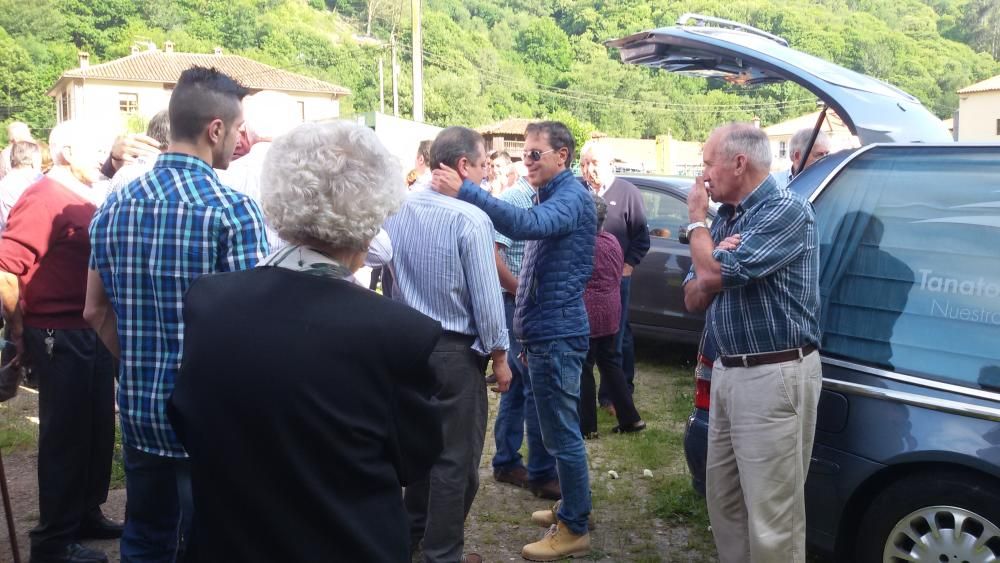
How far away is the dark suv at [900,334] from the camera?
2.89 m

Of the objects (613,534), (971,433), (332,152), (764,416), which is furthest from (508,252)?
(332,152)

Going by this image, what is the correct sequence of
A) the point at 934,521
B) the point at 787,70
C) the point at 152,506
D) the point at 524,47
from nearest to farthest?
1. the point at 152,506
2. the point at 934,521
3. the point at 787,70
4. the point at 524,47

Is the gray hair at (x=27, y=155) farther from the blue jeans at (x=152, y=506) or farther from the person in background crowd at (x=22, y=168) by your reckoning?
the blue jeans at (x=152, y=506)

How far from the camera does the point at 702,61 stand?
3.87 metres

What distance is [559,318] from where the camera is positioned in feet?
12.9

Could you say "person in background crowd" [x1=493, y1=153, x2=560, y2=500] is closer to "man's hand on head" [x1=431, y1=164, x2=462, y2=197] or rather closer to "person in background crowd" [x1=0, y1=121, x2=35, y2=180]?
"man's hand on head" [x1=431, y1=164, x2=462, y2=197]

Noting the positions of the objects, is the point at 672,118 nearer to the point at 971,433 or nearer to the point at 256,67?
the point at 256,67

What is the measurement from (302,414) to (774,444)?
1.96 m

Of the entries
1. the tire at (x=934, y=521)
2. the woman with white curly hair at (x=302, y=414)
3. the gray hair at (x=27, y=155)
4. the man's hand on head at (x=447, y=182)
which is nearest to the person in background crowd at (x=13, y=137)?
the gray hair at (x=27, y=155)

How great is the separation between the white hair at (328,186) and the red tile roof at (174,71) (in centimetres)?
6785

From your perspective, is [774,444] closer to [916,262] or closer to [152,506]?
[916,262]

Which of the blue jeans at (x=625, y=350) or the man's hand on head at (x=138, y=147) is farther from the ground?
the man's hand on head at (x=138, y=147)

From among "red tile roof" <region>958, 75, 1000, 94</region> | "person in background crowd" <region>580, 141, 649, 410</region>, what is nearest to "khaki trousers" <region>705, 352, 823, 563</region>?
"person in background crowd" <region>580, 141, 649, 410</region>

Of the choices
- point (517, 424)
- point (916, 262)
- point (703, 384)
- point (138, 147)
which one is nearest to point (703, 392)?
point (703, 384)
